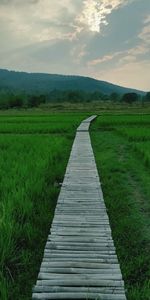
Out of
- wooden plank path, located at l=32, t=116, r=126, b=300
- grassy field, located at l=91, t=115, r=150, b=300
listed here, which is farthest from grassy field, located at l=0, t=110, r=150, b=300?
wooden plank path, located at l=32, t=116, r=126, b=300

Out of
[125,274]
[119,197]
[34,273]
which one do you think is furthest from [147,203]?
[34,273]

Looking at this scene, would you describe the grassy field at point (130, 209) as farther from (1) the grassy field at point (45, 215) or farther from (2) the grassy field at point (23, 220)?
(2) the grassy field at point (23, 220)

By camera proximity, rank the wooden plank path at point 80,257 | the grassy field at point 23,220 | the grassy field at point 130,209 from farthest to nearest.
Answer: the grassy field at point 130,209 → the grassy field at point 23,220 → the wooden plank path at point 80,257

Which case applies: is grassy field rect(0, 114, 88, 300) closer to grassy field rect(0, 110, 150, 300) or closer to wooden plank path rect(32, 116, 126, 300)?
grassy field rect(0, 110, 150, 300)

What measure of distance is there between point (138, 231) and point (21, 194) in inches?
66.9

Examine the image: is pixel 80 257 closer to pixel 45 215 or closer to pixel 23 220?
pixel 23 220

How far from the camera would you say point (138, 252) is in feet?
12.6

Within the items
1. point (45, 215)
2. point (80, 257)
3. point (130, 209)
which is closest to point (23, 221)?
point (45, 215)

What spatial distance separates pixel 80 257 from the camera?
3150 mm

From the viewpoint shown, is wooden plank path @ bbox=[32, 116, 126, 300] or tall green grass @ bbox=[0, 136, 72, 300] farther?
tall green grass @ bbox=[0, 136, 72, 300]

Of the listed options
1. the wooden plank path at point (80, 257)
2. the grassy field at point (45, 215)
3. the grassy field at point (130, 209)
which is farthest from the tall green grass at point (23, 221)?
the grassy field at point (130, 209)

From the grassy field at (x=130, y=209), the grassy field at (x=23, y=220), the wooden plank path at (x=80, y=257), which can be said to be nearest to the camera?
the wooden plank path at (x=80, y=257)

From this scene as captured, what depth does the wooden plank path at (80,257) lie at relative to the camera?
8.59ft

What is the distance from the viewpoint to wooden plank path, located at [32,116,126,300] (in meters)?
2.62
